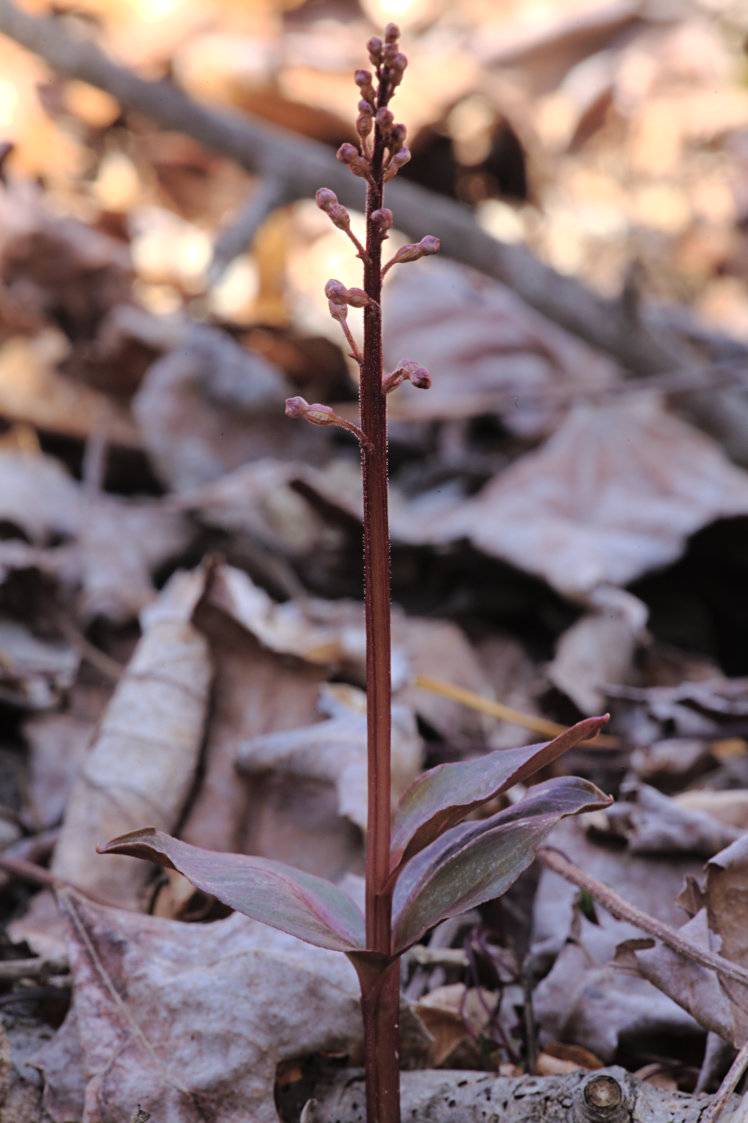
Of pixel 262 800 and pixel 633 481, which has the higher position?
pixel 633 481

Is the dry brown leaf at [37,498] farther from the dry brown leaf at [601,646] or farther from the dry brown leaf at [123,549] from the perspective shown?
the dry brown leaf at [601,646]

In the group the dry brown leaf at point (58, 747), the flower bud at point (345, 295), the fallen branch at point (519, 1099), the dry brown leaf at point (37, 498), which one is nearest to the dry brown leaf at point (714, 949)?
the fallen branch at point (519, 1099)

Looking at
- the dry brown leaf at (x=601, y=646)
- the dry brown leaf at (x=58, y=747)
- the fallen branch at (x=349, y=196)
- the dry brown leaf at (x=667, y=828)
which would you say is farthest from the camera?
the fallen branch at (x=349, y=196)

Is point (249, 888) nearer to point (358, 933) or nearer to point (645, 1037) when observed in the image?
point (358, 933)

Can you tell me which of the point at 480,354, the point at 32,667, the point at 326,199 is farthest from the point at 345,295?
the point at 480,354

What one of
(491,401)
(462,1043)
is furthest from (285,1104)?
(491,401)

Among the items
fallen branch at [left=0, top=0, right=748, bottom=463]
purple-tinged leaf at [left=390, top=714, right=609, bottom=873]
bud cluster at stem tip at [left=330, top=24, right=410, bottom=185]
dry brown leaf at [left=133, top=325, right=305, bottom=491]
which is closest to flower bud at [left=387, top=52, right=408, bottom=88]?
bud cluster at stem tip at [left=330, top=24, right=410, bottom=185]
